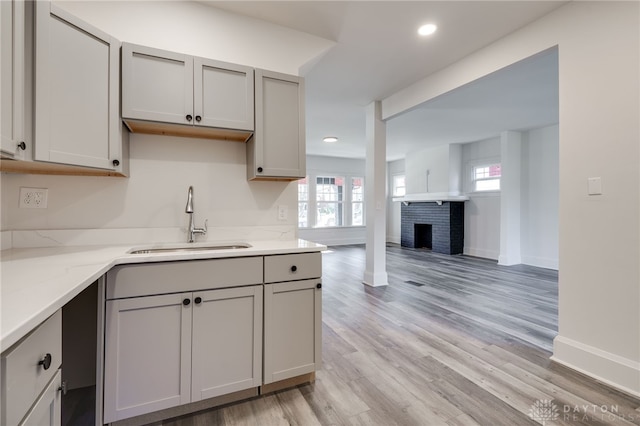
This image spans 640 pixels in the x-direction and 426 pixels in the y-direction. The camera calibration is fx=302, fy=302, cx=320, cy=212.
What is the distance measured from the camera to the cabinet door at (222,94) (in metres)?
1.89

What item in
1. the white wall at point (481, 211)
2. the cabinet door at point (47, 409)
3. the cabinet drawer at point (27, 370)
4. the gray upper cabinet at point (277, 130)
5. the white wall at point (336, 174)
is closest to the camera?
the cabinet drawer at point (27, 370)

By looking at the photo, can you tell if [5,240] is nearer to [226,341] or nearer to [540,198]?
[226,341]

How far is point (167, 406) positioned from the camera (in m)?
1.52

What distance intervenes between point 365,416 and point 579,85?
2478mm

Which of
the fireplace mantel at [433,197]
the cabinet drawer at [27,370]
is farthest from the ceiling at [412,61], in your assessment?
the cabinet drawer at [27,370]

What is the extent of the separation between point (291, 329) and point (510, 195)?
18.0 feet

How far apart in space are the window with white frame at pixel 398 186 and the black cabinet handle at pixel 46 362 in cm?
881

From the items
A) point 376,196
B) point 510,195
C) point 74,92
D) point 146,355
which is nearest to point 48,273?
point 146,355

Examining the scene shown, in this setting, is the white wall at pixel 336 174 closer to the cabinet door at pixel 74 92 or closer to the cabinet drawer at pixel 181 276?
the cabinet drawer at pixel 181 276

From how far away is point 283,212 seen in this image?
2398mm

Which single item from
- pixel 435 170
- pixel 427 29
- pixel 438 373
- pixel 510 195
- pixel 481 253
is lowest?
pixel 438 373

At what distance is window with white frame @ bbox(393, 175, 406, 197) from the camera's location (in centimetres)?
903

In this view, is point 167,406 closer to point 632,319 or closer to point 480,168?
point 632,319

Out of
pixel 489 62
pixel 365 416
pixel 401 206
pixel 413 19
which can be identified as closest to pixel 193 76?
pixel 413 19
